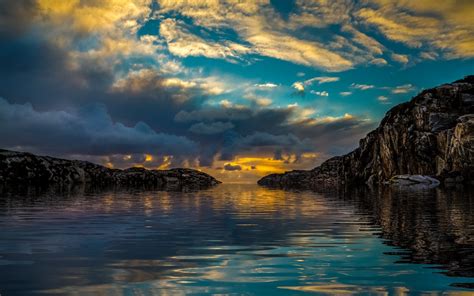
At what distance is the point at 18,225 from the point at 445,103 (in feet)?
509

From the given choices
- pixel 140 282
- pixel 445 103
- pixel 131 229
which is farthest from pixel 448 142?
pixel 140 282

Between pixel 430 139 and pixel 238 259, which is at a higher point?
pixel 430 139

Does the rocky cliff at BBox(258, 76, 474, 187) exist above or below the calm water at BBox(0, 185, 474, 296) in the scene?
above

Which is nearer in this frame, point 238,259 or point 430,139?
point 238,259

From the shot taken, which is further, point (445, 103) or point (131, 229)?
point (445, 103)

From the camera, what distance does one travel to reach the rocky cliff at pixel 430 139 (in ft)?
383

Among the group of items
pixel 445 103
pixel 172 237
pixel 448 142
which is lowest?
pixel 172 237

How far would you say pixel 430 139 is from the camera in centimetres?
13775

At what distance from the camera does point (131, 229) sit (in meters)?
21.1

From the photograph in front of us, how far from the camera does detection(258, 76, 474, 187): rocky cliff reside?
11688 cm

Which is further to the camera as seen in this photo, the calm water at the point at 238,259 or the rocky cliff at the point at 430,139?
the rocky cliff at the point at 430,139

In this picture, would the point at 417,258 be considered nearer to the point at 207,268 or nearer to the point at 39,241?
the point at 207,268

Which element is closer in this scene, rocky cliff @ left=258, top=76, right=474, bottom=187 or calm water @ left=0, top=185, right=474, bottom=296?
calm water @ left=0, top=185, right=474, bottom=296

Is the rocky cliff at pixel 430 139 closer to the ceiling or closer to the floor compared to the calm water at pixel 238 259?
closer to the ceiling
